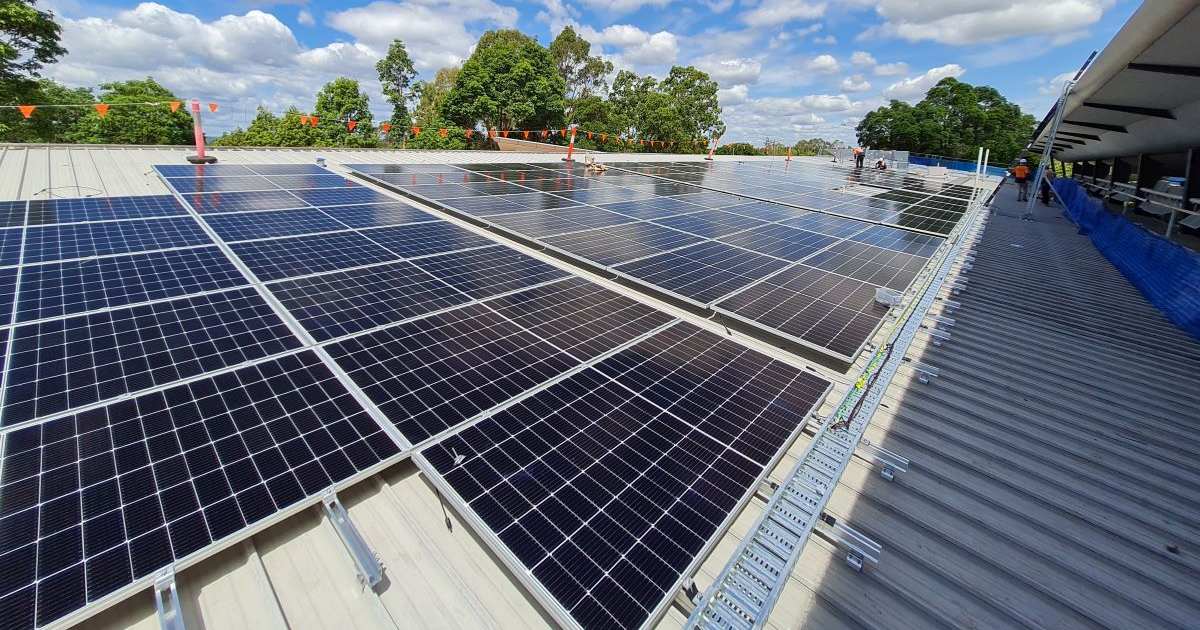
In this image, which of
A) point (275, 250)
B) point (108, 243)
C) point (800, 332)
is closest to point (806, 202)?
point (800, 332)

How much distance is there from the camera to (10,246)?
8.73m

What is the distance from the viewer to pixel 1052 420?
648cm

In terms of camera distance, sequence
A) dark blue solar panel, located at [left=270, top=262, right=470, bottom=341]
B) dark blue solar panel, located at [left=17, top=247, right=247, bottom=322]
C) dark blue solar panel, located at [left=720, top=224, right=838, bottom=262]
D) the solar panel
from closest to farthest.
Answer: the solar panel → dark blue solar panel, located at [left=17, top=247, right=247, bottom=322] → dark blue solar panel, located at [left=270, top=262, right=470, bottom=341] → dark blue solar panel, located at [left=720, top=224, right=838, bottom=262]

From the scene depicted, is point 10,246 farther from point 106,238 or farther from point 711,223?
point 711,223

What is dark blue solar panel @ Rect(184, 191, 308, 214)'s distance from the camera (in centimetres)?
1258

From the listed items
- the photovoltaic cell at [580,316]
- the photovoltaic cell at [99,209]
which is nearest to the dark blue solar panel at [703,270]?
the photovoltaic cell at [580,316]

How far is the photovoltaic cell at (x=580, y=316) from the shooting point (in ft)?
22.8

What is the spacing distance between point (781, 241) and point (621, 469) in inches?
423

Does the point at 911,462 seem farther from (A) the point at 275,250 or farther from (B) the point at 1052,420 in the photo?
(A) the point at 275,250

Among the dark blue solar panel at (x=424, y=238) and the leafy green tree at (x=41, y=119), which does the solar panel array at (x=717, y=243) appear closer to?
the dark blue solar panel at (x=424, y=238)

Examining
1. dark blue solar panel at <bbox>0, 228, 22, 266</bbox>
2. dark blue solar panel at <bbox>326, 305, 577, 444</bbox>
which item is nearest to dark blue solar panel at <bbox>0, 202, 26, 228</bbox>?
dark blue solar panel at <bbox>0, 228, 22, 266</bbox>

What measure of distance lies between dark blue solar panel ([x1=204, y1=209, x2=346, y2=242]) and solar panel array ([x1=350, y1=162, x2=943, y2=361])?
362 centimetres

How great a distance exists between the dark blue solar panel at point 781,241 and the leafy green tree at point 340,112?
4466 centimetres

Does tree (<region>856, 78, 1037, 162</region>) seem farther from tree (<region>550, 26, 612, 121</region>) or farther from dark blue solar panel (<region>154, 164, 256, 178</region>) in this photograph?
dark blue solar panel (<region>154, 164, 256, 178</region>)
